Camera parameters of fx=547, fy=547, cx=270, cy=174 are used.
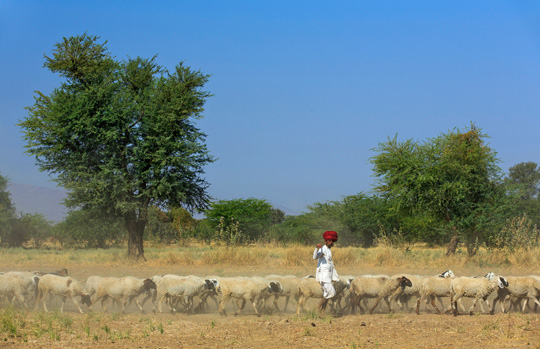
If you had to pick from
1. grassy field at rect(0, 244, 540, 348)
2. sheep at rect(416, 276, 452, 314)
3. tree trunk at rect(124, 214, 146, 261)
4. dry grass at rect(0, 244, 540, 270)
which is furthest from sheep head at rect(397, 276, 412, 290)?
tree trunk at rect(124, 214, 146, 261)

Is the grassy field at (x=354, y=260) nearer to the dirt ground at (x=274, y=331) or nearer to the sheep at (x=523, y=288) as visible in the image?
the sheep at (x=523, y=288)

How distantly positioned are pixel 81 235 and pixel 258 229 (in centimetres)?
1327

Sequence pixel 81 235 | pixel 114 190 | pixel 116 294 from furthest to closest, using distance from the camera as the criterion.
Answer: pixel 81 235 < pixel 114 190 < pixel 116 294

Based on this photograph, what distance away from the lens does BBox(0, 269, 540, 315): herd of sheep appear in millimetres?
11328

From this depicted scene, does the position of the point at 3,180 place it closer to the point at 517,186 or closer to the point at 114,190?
the point at 114,190

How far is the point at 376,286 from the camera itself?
38.0ft

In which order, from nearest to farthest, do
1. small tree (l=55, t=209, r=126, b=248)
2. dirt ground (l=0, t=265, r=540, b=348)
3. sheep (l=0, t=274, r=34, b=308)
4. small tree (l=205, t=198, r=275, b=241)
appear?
dirt ground (l=0, t=265, r=540, b=348) < sheep (l=0, t=274, r=34, b=308) < small tree (l=55, t=209, r=126, b=248) < small tree (l=205, t=198, r=275, b=241)

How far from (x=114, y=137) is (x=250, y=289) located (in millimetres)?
11720

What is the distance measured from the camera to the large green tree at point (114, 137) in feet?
68.5

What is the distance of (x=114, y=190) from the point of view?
2108 cm

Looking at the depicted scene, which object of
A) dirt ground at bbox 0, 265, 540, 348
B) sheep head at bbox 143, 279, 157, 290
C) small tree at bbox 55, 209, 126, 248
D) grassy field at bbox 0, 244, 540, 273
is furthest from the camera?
small tree at bbox 55, 209, 126, 248

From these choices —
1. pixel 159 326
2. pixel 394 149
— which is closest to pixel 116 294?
pixel 159 326

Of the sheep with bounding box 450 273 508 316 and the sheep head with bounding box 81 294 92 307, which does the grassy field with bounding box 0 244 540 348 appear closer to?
the sheep head with bounding box 81 294 92 307

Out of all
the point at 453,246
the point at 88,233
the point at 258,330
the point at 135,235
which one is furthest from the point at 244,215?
the point at 258,330
